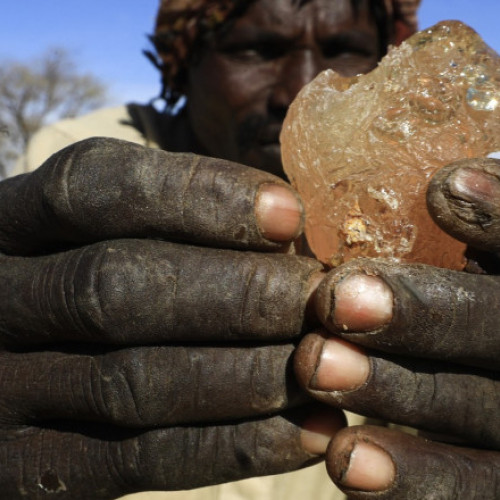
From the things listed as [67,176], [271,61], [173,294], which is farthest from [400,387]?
[271,61]

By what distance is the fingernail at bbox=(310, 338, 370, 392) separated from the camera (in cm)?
133

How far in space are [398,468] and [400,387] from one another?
0.60 feet

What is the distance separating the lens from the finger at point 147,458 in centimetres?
150

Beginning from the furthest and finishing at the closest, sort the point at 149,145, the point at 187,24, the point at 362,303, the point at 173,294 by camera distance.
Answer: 1. the point at 149,145
2. the point at 187,24
3. the point at 173,294
4. the point at 362,303

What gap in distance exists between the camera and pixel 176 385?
1.41 meters

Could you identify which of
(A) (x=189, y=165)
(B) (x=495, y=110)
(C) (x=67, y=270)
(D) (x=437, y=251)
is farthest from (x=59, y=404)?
(B) (x=495, y=110)

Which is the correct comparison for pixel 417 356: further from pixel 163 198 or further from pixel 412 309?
pixel 163 198

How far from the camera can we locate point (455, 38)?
165 cm

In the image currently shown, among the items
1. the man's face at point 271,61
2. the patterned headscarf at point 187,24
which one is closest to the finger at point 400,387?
the man's face at point 271,61

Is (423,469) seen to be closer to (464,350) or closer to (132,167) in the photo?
(464,350)

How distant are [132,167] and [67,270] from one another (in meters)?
0.29

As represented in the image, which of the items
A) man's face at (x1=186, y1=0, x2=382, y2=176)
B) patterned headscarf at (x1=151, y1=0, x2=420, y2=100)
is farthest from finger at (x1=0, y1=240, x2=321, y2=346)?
patterned headscarf at (x1=151, y1=0, x2=420, y2=100)

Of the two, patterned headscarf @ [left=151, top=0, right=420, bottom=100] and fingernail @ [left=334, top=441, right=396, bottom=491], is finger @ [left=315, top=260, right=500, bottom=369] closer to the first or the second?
fingernail @ [left=334, top=441, right=396, bottom=491]

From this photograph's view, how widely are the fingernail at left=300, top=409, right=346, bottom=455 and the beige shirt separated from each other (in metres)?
1.44
